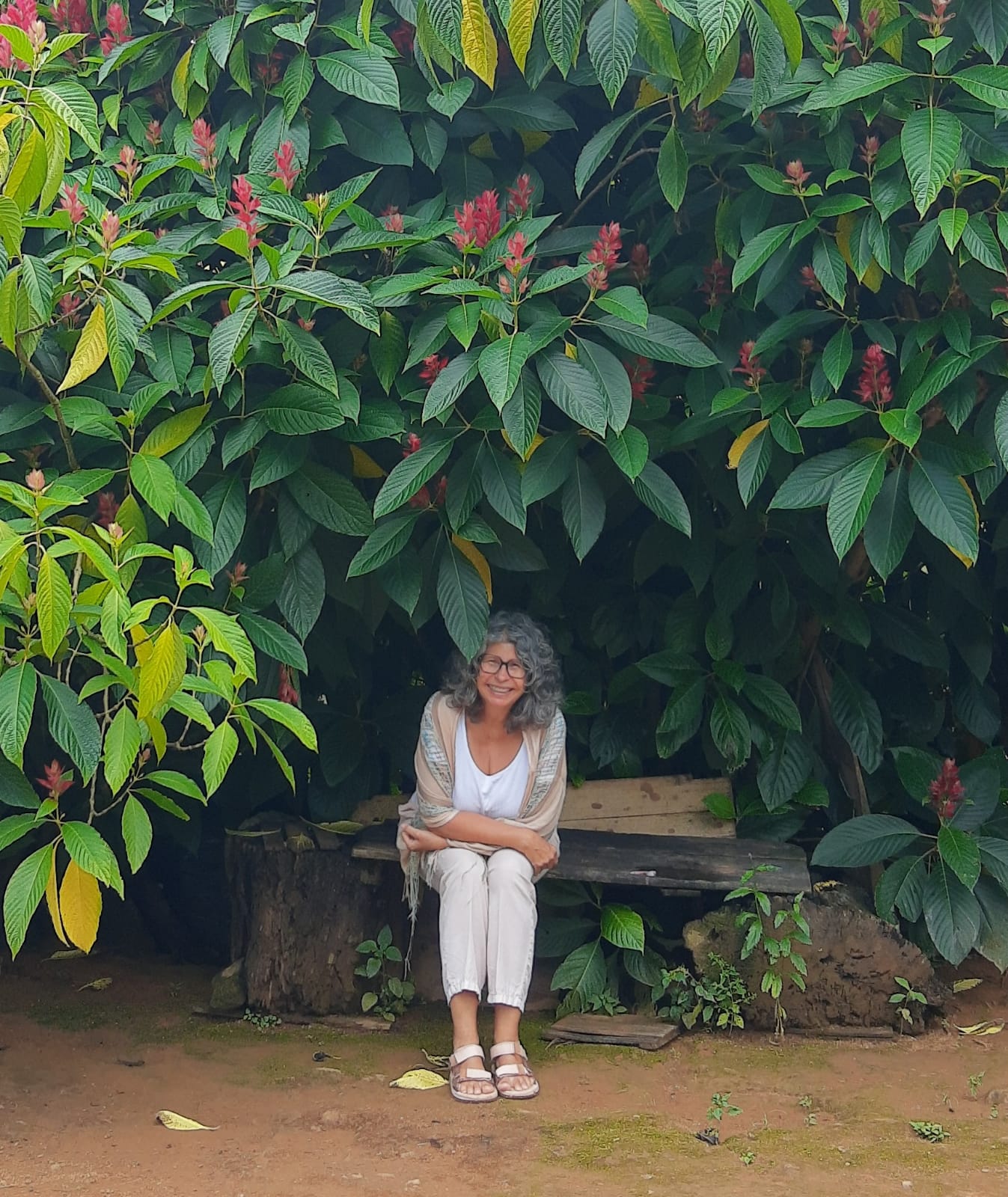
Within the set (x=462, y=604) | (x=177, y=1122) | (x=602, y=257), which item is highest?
(x=602, y=257)

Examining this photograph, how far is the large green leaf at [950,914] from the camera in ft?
10.9

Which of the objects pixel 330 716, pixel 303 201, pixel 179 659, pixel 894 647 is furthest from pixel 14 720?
pixel 894 647

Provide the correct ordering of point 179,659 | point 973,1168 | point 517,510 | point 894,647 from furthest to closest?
1. point 894,647
2. point 517,510
3. point 973,1168
4. point 179,659

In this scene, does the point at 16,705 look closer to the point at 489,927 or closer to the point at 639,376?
the point at 489,927

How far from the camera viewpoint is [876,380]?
9.44ft

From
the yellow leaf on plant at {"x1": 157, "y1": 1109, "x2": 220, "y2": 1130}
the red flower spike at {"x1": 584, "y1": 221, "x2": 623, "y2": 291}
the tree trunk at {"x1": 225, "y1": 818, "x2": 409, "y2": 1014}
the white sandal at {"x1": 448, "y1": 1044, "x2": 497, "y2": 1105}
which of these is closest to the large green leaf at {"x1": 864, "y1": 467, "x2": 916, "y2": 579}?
the red flower spike at {"x1": 584, "y1": 221, "x2": 623, "y2": 291}

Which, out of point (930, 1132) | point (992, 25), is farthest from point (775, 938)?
point (992, 25)

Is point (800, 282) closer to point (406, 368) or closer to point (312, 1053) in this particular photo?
point (406, 368)

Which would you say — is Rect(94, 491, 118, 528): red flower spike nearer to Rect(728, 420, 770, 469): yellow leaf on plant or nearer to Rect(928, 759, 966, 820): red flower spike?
Rect(728, 420, 770, 469): yellow leaf on plant

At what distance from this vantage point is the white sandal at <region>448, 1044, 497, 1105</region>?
298 centimetres

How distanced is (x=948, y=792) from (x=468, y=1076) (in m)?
1.46

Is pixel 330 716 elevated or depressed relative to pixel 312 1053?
elevated

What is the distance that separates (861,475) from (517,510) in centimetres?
70

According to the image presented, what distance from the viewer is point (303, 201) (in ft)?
9.50
